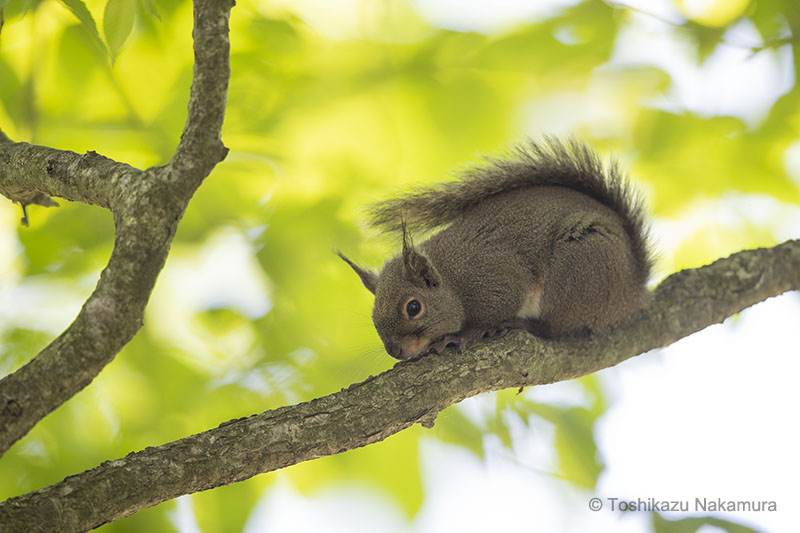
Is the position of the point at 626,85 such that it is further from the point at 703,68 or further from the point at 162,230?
the point at 162,230

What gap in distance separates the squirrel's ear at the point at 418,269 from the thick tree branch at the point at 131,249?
5.73 feet

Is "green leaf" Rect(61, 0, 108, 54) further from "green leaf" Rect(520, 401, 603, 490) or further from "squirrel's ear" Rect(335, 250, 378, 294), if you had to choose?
"green leaf" Rect(520, 401, 603, 490)

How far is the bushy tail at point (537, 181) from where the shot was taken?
4184 mm

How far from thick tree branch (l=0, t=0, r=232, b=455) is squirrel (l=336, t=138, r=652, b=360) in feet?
5.40

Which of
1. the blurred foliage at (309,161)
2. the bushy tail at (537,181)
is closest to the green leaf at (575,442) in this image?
the blurred foliage at (309,161)

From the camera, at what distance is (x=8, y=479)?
317cm

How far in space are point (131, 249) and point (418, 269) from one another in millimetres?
1971

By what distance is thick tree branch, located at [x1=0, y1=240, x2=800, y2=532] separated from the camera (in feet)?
6.86

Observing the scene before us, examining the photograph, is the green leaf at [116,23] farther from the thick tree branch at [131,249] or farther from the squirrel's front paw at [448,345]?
the squirrel's front paw at [448,345]

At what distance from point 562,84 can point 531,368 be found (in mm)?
1965

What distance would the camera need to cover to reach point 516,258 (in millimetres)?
3904

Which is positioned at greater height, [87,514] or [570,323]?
[570,323]

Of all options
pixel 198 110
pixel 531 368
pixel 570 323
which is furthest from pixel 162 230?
pixel 570 323

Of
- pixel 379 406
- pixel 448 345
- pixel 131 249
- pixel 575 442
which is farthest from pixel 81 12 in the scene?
pixel 575 442
